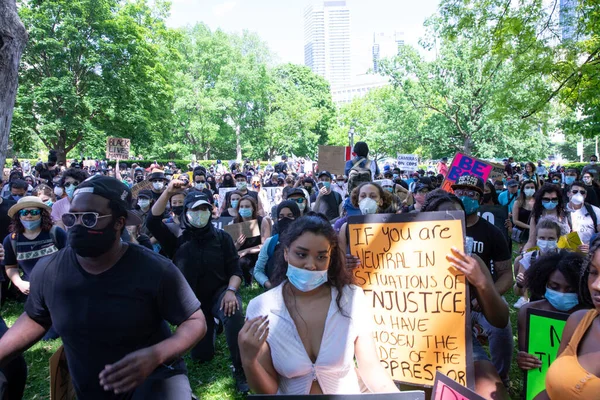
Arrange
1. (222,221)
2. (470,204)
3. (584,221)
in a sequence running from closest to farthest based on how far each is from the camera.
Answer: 1. (470,204)
2. (584,221)
3. (222,221)

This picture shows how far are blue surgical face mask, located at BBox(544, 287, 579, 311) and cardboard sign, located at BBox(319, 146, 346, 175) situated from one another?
29.5 ft

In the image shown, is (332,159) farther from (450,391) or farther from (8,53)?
(450,391)

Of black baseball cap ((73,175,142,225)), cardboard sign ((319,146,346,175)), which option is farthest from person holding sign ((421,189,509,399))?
cardboard sign ((319,146,346,175))

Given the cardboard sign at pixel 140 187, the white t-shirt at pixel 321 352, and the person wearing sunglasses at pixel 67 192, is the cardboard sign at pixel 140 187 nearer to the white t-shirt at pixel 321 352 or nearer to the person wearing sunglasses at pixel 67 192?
the person wearing sunglasses at pixel 67 192

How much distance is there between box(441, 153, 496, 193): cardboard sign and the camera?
8430mm

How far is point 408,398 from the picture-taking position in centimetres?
203

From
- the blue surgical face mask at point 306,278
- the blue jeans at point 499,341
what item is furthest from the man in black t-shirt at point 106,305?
the blue jeans at point 499,341

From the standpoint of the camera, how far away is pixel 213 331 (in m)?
5.56

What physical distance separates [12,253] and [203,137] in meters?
42.2

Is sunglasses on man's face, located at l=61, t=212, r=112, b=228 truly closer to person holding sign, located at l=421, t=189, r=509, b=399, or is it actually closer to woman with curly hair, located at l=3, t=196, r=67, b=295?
person holding sign, located at l=421, t=189, r=509, b=399

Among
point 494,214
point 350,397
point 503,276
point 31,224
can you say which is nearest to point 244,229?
point 31,224

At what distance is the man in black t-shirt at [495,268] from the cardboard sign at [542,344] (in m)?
0.73

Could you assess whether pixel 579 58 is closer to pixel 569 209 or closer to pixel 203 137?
pixel 569 209

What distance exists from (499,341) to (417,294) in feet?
3.80
